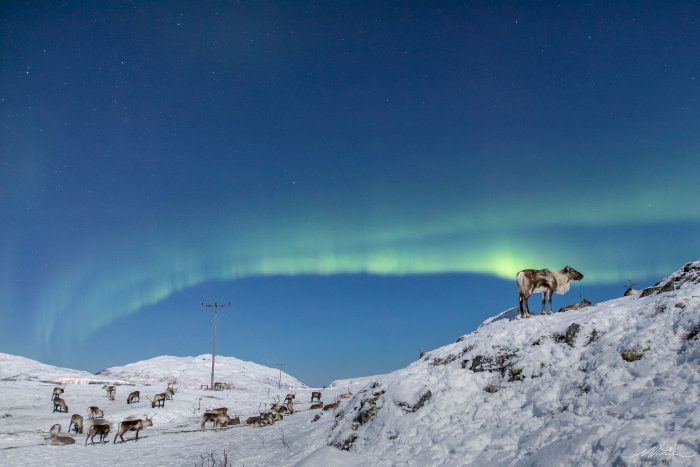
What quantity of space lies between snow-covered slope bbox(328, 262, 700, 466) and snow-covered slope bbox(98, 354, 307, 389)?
113 meters

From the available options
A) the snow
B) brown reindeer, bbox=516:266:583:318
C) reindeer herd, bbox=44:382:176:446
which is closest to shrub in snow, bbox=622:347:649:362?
the snow

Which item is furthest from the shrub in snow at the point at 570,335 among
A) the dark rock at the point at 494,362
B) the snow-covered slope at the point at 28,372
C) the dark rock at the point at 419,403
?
the snow-covered slope at the point at 28,372

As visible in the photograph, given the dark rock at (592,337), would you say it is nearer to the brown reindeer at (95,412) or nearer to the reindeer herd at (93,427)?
the reindeer herd at (93,427)

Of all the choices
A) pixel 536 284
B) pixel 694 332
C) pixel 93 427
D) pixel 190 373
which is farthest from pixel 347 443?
pixel 190 373

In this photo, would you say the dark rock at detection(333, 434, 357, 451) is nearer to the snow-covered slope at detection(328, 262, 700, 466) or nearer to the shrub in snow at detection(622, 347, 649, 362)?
the snow-covered slope at detection(328, 262, 700, 466)

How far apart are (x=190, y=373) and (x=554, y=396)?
5801 inches

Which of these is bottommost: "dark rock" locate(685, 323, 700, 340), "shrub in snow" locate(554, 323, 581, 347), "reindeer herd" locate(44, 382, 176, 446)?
"reindeer herd" locate(44, 382, 176, 446)

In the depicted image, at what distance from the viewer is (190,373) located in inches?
5527

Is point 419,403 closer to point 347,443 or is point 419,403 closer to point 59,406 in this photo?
point 347,443

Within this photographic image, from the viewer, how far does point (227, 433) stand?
2473 cm

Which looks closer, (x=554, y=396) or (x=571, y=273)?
(x=554, y=396)

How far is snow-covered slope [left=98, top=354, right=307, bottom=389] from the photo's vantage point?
129 m

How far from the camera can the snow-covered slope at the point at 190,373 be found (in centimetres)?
12938

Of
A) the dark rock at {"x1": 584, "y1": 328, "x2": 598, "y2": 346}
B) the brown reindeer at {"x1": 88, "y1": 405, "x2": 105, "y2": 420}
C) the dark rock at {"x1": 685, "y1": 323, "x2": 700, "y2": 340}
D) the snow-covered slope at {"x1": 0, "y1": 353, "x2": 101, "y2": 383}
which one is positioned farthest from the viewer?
the snow-covered slope at {"x1": 0, "y1": 353, "x2": 101, "y2": 383}
